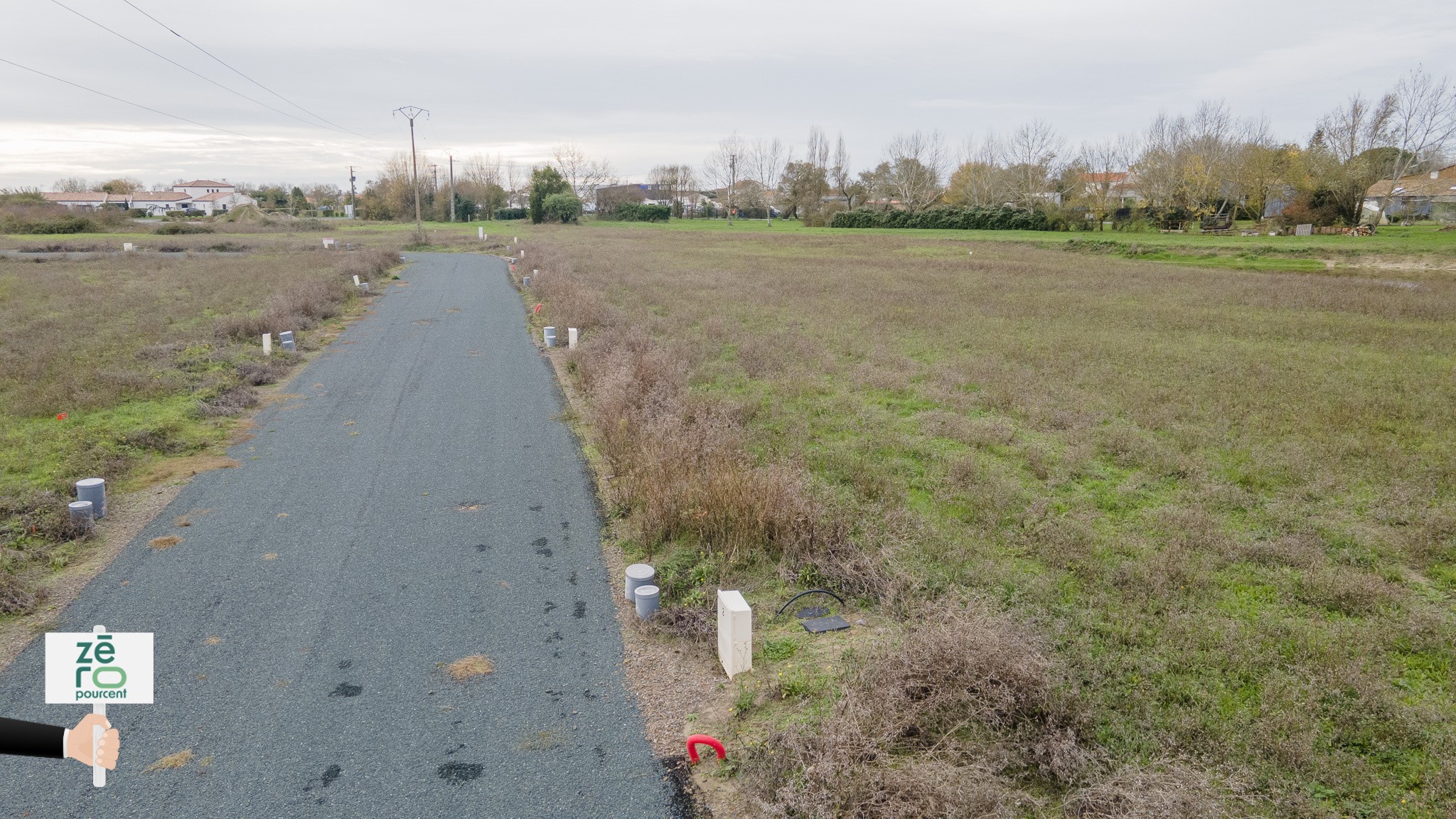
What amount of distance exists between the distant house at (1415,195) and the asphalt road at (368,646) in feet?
226

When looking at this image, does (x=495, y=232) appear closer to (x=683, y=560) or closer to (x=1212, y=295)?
(x=1212, y=295)

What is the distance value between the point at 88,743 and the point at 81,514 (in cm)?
700

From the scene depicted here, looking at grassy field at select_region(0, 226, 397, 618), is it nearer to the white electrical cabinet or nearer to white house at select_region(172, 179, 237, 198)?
the white electrical cabinet

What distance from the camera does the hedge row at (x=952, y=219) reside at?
209 feet

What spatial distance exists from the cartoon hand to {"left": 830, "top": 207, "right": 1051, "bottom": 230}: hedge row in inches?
2649

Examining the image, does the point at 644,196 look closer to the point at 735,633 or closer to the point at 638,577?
the point at 638,577

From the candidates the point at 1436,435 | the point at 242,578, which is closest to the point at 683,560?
the point at 242,578

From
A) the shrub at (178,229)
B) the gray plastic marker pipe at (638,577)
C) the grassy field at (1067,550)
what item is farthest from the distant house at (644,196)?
the gray plastic marker pipe at (638,577)

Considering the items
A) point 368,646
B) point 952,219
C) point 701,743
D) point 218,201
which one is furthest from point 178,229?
point 218,201

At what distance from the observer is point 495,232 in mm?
65312

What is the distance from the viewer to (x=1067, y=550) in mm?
6820

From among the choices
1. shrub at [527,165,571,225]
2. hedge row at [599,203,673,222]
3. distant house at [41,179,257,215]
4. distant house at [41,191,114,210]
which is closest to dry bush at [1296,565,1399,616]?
shrub at [527,165,571,225]

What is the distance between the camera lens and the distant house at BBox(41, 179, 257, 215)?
112 metres

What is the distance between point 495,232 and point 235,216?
34376mm
